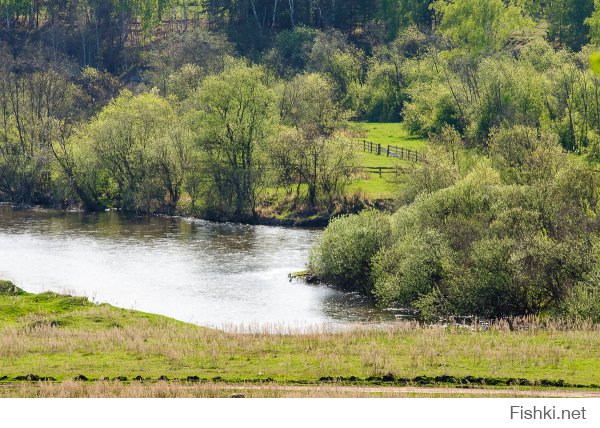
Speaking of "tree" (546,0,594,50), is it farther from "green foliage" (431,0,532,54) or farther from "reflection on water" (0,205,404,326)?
"reflection on water" (0,205,404,326)

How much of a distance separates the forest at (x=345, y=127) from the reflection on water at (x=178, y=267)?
440 cm

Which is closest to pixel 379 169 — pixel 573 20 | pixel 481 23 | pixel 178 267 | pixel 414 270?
pixel 178 267

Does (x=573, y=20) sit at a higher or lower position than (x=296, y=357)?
higher

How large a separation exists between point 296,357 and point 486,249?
20.3 m

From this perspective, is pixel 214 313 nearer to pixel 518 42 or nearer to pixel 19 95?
pixel 19 95

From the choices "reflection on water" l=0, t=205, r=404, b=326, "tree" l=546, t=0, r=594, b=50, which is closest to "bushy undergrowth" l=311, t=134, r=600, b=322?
"reflection on water" l=0, t=205, r=404, b=326

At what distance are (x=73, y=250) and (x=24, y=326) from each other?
3362cm

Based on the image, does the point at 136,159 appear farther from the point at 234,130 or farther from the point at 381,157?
the point at 381,157

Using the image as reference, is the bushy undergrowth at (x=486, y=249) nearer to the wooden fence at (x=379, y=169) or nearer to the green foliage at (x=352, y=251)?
the green foliage at (x=352, y=251)

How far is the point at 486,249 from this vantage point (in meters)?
60.2

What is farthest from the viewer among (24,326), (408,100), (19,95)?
(408,100)

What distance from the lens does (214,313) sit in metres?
63.7

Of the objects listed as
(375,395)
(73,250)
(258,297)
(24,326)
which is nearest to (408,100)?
(73,250)

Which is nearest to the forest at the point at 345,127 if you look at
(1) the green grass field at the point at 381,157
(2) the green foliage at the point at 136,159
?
(2) the green foliage at the point at 136,159
